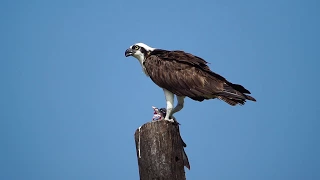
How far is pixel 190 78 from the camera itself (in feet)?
28.5

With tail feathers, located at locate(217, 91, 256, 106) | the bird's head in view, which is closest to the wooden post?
tail feathers, located at locate(217, 91, 256, 106)

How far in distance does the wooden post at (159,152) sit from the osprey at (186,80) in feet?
4.24

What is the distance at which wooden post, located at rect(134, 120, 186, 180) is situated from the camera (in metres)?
6.41

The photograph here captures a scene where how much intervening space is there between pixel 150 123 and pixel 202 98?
205cm

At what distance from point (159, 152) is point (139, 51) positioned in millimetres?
3715

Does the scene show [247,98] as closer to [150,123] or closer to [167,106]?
[167,106]

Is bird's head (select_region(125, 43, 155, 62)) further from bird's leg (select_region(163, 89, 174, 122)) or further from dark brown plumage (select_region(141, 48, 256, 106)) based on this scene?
bird's leg (select_region(163, 89, 174, 122))

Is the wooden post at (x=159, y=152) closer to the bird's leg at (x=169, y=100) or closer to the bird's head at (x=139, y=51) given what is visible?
the bird's leg at (x=169, y=100)

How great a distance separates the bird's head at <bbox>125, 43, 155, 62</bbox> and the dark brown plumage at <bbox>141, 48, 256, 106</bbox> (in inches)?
13.1

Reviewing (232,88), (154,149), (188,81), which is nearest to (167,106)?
(188,81)

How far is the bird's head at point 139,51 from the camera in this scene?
9.59 m

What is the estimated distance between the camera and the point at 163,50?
9406 mm

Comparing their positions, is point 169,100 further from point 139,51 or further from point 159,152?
point 159,152

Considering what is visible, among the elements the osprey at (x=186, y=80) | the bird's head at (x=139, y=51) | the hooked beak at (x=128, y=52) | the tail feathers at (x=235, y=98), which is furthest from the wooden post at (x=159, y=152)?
the hooked beak at (x=128, y=52)
